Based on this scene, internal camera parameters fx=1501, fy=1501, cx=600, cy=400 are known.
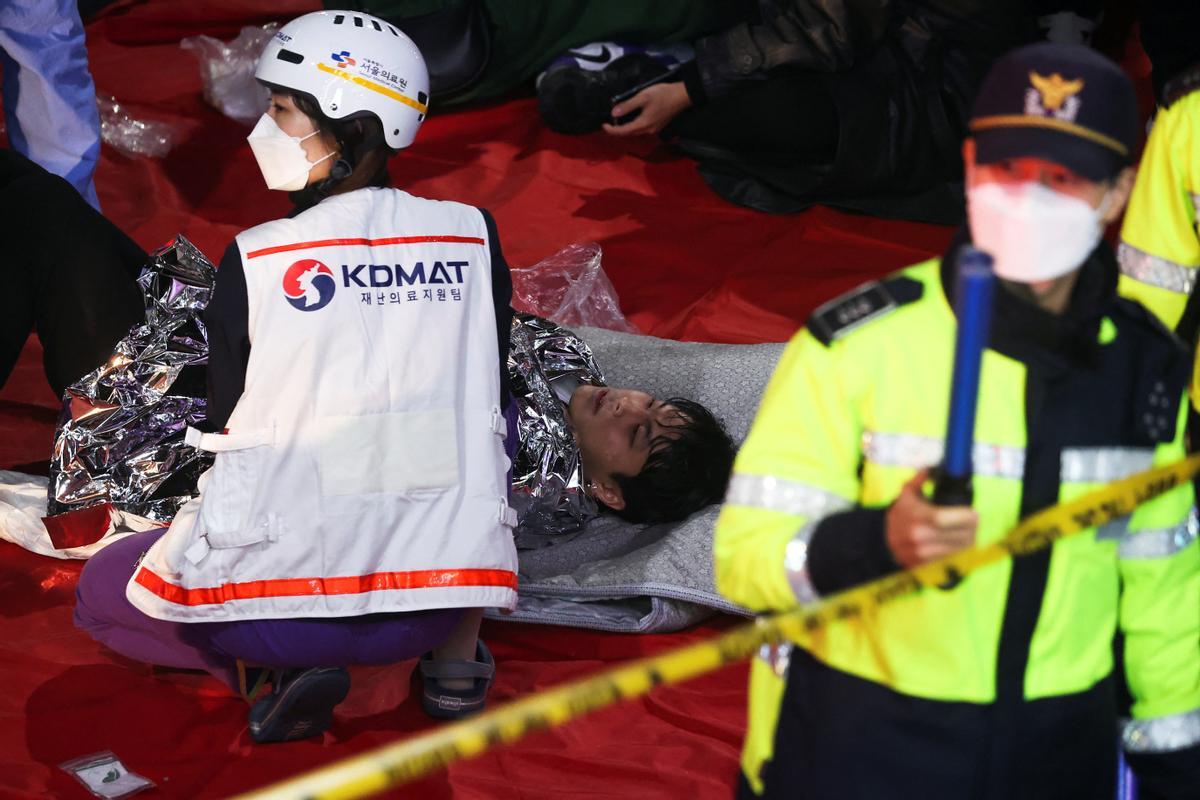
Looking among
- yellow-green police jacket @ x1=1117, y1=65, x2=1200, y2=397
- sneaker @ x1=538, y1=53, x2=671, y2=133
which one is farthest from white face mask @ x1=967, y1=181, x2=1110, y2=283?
sneaker @ x1=538, y1=53, x2=671, y2=133

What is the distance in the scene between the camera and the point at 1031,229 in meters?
1.37

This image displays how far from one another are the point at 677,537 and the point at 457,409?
2.57ft

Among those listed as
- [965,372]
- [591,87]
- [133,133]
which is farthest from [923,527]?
[133,133]

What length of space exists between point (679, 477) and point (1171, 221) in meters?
1.15

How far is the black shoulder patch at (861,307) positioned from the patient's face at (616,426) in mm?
1759

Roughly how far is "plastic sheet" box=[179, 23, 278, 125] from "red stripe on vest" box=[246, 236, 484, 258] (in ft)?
7.82

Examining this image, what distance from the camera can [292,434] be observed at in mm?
2352

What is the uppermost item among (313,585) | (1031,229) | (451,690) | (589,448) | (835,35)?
(1031,229)

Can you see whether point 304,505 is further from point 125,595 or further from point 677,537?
point 677,537

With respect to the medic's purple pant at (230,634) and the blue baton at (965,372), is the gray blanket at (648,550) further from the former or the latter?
the blue baton at (965,372)

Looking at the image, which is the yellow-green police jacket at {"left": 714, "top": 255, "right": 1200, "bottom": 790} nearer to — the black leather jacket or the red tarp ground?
the red tarp ground

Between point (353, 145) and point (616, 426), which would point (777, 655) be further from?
point (616, 426)

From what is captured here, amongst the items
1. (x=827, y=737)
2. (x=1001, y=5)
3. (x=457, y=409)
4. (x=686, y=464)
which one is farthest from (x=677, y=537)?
(x=1001, y=5)

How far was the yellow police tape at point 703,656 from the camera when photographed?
1342 mm
